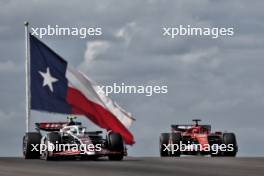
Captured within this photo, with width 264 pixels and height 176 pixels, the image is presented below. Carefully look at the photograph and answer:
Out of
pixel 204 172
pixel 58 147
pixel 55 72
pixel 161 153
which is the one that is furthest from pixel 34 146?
pixel 204 172

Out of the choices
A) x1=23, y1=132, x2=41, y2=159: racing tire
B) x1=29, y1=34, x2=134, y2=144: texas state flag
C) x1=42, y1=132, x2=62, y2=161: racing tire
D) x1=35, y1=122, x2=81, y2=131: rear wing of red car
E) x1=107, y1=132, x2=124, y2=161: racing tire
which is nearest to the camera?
x1=42, y1=132, x2=62, y2=161: racing tire

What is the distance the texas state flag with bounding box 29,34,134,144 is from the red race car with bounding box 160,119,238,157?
5.21 metres

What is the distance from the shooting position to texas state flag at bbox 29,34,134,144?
37.6 metres

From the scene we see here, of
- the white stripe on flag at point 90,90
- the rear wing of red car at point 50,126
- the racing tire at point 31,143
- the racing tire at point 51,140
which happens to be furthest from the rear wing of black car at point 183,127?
the racing tire at point 51,140

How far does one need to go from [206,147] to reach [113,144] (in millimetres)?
10198

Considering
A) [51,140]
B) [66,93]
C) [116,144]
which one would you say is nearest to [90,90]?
[66,93]

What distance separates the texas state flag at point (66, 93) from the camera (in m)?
37.6

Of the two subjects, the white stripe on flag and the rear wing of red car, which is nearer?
the rear wing of red car

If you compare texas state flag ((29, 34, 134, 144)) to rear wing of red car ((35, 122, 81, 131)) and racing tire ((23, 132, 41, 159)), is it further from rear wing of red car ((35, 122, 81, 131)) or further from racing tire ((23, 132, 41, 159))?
racing tire ((23, 132, 41, 159))

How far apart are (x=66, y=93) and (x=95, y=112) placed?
150 centimetres

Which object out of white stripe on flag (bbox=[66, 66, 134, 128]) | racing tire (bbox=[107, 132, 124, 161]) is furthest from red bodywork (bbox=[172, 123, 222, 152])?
racing tire (bbox=[107, 132, 124, 161])

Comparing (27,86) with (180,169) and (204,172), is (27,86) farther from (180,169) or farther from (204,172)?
(204,172)

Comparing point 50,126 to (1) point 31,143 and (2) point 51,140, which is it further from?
(2) point 51,140

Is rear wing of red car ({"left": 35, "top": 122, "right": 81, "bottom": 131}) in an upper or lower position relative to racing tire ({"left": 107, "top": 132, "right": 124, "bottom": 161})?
upper
